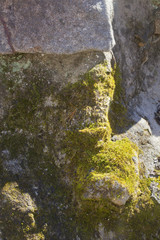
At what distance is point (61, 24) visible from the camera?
284 centimetres

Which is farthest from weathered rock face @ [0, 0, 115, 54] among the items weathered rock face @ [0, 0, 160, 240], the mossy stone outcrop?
the mossy stone outcrop

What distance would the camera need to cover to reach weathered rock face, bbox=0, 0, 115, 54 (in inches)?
111

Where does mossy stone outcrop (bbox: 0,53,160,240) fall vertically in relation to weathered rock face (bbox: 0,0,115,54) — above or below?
below

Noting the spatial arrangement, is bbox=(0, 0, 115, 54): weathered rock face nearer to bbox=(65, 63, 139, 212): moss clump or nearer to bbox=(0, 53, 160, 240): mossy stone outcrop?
bbox=(0, 53, 160, 240): mossy stone outcrop

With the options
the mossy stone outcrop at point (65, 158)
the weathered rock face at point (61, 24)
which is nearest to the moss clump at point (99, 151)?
the mossy stone outcrop at point (65, 158)

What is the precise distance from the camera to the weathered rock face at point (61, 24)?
9.24 ft

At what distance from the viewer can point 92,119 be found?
9.65 feet

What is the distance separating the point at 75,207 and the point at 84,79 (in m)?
1.36

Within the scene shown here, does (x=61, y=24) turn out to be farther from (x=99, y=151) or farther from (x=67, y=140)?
(x=99, y=151)

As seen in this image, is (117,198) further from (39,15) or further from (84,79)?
(39,15)

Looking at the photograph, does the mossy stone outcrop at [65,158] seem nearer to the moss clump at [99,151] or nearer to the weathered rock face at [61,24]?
the moss clump at [99,151]

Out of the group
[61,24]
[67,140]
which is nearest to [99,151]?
[67,140]

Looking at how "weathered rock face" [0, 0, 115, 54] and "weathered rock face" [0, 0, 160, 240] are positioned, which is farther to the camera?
"weathered rock face" [0, 0, 115, 54]

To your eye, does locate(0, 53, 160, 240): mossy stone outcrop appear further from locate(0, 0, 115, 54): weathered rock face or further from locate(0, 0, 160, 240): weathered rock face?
locate(0, 0, 115, 54): weathered rock face
